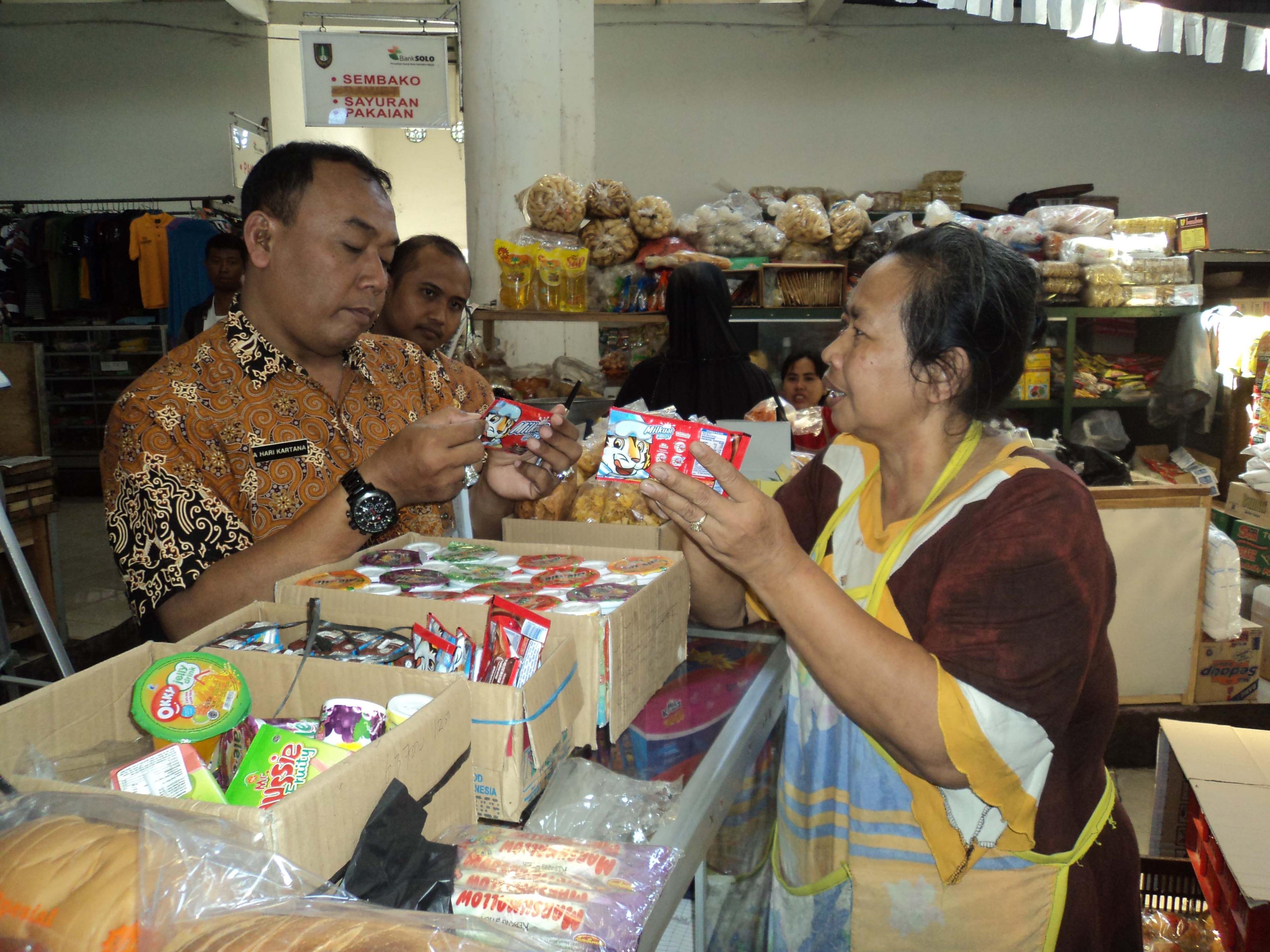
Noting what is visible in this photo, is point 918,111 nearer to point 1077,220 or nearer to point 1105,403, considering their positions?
point 1077,220

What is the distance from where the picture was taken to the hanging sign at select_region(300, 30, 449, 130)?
20.0 ft

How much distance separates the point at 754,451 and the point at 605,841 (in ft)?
4.61

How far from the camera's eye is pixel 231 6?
384 inches

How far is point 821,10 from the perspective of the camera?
364 inches

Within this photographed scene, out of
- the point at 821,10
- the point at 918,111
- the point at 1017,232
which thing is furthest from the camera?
the point at 918,111

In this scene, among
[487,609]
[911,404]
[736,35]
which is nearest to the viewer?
[487,609]

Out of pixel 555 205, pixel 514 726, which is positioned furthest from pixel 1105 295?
pixel 514 726

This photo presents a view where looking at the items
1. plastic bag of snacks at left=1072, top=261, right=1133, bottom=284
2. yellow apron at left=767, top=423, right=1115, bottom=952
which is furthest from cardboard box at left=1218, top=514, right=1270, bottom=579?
yellow apron at left=767, top=423, right=1115, bottom=952

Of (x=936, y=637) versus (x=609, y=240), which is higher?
(x=609, y=240)

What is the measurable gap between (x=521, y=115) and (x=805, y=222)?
2004 millimetres

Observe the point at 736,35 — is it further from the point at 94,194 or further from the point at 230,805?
the point at 230,805

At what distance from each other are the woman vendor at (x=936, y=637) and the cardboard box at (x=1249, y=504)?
13.5ft

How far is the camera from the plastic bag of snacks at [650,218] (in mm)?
3895

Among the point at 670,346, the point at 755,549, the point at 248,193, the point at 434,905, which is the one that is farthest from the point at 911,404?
the point at 670,346
